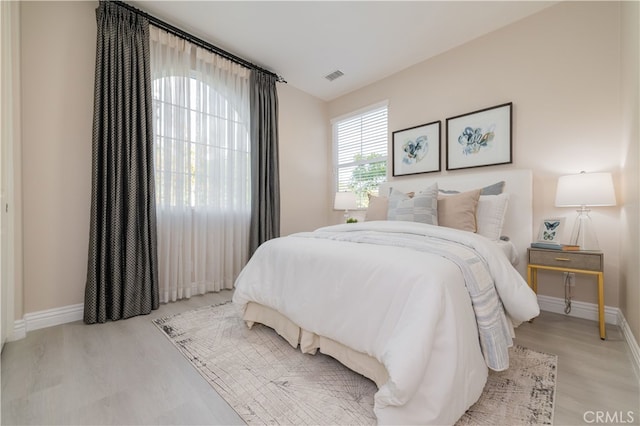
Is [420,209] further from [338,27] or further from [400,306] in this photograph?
[338,27]

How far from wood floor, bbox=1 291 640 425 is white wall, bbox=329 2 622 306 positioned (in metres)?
0.87

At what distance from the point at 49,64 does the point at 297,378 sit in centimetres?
286

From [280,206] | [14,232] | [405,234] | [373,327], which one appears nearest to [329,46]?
[280,206]

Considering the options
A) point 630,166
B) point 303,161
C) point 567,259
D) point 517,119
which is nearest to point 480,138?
point 517,119

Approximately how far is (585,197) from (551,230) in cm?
35

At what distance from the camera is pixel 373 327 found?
122cm

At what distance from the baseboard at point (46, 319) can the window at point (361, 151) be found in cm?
323

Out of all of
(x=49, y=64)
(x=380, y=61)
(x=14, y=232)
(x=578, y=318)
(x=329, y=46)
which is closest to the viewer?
(x=14, y=232)

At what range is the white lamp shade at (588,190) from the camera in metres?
1.95

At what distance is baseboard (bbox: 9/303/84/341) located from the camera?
188 cm

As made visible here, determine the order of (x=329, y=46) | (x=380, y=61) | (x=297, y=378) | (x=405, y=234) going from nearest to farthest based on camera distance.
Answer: (x=297, y=378) → (x=405, y=234) → (x=329, y=46) → (x=380, y=61)

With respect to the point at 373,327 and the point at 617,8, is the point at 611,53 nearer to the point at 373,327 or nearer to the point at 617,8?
the point at 617,8

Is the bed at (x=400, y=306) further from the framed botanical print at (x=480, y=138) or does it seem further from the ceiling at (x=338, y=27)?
the ceiling at (x=338, y=27)

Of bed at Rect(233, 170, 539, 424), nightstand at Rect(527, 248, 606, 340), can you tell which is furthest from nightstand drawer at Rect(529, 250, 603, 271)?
bed at Rect(233, 170, 539, 424)
